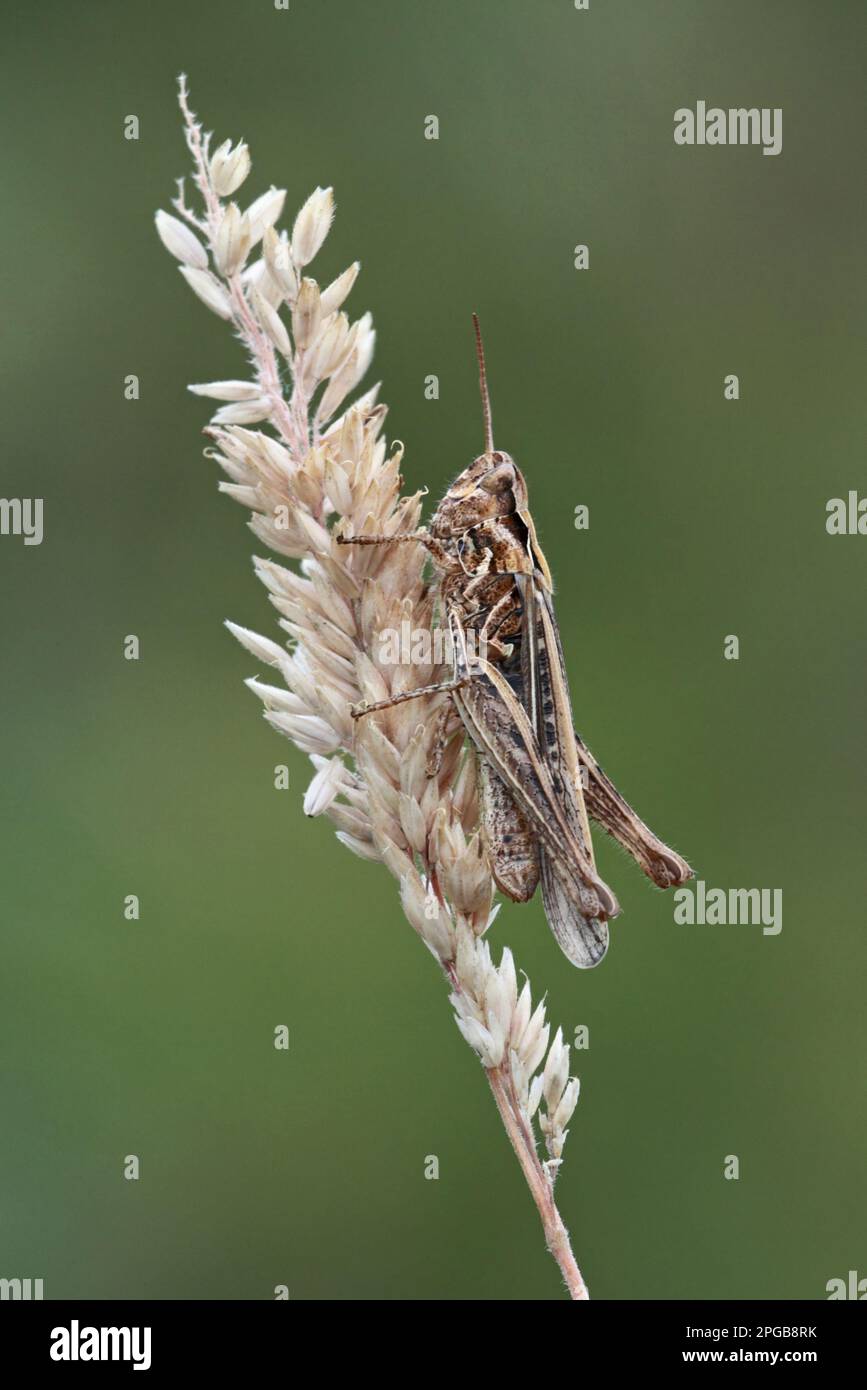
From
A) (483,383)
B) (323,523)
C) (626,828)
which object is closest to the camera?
(323,523)

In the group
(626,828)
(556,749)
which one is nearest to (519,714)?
(556,749)

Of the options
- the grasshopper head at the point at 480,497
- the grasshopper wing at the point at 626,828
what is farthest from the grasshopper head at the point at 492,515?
the grasshopper wing at the point at 626,828

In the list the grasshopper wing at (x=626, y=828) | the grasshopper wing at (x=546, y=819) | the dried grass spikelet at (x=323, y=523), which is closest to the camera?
the dried grass spikelet at (x=323, y=523)

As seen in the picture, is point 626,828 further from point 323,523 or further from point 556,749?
point 323,523

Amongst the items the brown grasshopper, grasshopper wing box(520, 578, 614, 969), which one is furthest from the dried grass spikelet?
grasshopper wing box(520, 578, 614, 969)

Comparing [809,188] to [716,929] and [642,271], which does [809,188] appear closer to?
[642,271]

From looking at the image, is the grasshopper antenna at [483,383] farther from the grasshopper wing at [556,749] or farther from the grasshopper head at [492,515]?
the grasshopper wing at [556,749]
